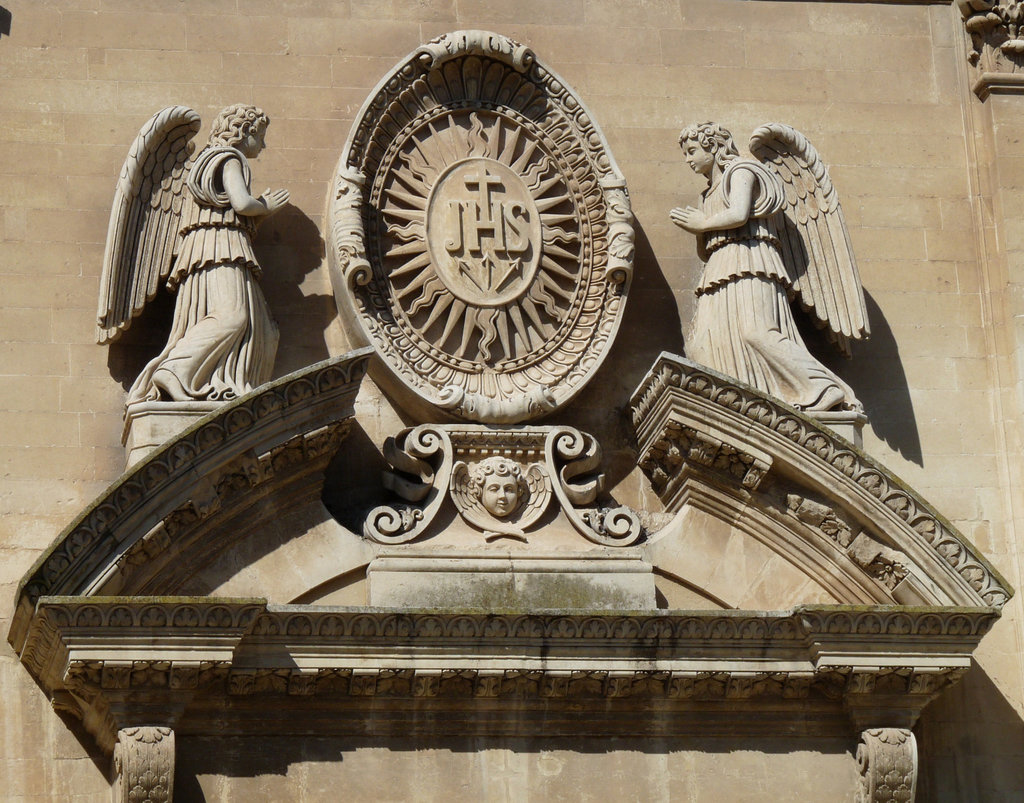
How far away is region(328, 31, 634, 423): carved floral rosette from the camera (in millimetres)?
15055

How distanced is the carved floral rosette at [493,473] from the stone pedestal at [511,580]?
18 centimetres

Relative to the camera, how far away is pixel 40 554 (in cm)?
1432

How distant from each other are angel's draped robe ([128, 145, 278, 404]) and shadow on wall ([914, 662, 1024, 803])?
4.36m

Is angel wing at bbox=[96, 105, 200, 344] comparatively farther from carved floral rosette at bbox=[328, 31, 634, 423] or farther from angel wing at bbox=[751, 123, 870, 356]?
angel wing at bbox=[751, 123, 870, 356]

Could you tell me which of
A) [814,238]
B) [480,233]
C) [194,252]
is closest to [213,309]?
[194,252]

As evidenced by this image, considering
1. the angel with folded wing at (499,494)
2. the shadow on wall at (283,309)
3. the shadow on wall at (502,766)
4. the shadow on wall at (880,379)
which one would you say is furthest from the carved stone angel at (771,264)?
the shadow on wall at (283,309)

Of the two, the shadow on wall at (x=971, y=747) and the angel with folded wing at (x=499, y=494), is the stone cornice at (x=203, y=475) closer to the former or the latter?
the angel with folded wing at (x=499, y=494)

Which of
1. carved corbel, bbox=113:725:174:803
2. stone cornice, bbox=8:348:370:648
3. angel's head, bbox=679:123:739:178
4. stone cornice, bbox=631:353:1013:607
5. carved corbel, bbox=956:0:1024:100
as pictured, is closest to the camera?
carved corbel, bbox=113:725:174:803

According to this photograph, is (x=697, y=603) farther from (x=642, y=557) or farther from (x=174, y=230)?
(x=174, y=230)

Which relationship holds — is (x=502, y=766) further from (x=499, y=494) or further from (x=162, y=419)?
(x=162, y=419)

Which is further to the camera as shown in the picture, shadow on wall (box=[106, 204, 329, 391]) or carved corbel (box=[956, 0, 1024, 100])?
carved corbel (box=[956, 0, 1024, 100])

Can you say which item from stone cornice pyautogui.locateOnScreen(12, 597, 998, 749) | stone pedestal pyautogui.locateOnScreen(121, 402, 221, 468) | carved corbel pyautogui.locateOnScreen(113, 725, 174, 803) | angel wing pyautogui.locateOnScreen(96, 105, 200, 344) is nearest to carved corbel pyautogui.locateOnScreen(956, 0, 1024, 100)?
stone cornice pyautogui.locateOnScreen(12, 597, 998, 749)

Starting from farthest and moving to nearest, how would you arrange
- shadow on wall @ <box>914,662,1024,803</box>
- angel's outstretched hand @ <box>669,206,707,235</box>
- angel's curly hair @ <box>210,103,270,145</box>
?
angel's outstretched hand @ <box>669,206,707,235</box> < angel's curly hair @ <box>210,103,270,145</box> < shadow on wall @ <box>914,662,1024,803</box>

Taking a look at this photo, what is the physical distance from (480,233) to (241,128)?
1519mm
